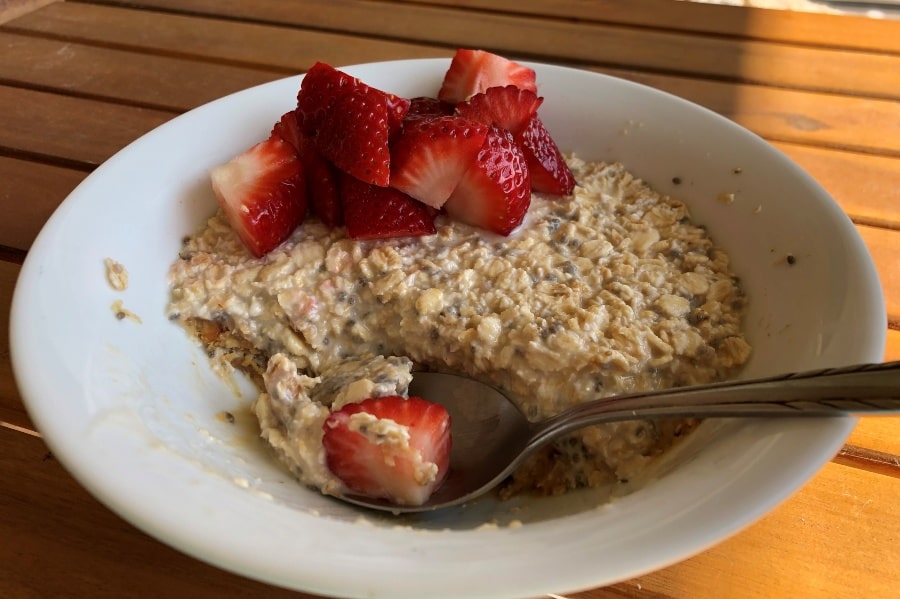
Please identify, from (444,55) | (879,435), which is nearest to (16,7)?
(444,55)

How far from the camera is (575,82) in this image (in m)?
1.15

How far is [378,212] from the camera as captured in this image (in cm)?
94

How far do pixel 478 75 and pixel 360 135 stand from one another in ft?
0.90

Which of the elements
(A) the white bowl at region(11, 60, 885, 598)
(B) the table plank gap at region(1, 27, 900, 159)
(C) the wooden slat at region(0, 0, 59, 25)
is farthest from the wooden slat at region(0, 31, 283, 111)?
(A) the white bowl at region(11, 60, 885, 598)

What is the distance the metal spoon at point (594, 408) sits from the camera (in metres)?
0.57

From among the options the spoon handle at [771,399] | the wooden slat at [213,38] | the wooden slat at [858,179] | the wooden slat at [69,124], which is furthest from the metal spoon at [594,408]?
the wooden slat at [213,38]

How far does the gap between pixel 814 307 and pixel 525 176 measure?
0.39 meters

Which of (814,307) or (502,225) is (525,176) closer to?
(502,225)

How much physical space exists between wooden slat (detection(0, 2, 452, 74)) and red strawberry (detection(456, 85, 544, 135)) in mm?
642

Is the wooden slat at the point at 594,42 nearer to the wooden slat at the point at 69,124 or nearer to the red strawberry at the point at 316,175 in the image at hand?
the wooden slat at the point at 69,124

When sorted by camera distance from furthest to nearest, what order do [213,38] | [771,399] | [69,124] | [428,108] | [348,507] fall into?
1. [213,38]
2. [69,124]
3. [428,108]
4. [348,507]
5. [771,399]

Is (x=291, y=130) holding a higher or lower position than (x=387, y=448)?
higher

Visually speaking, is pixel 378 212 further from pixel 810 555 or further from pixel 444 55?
pixel 444 55

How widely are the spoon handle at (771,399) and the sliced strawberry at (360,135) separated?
1.31ft
